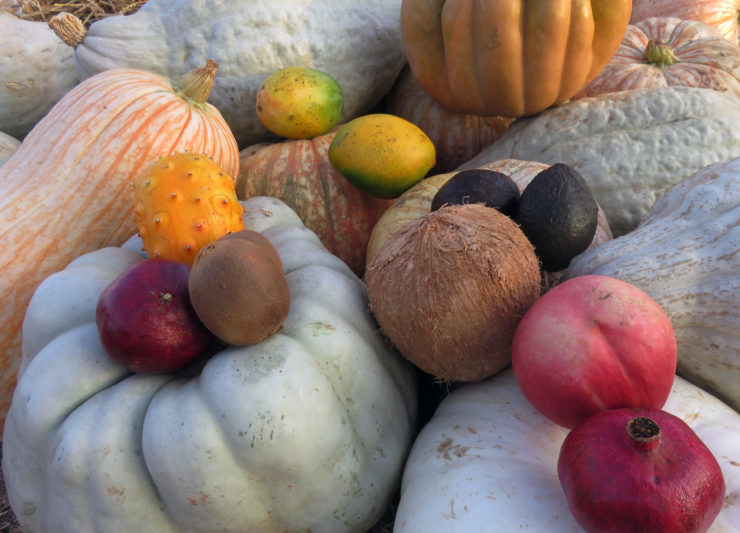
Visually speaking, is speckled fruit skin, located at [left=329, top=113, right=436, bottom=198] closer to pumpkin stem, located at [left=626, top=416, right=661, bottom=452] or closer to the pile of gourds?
the pile of gourds

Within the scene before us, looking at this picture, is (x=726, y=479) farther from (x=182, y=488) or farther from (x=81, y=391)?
(x=81, y=391)

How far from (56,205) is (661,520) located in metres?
1.70

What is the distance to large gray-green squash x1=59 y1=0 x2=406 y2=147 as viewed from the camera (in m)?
2.04

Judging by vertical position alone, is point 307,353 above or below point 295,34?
below

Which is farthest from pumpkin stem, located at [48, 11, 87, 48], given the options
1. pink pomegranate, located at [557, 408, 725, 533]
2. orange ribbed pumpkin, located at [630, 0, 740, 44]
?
orange ribbed pumpkin, located at [630, 0, 740, 44]

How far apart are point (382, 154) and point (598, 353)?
3.05 feet

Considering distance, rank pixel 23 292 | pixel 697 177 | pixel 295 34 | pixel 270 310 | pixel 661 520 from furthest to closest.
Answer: pixel 295 34
pixel 23 292
pixel 697 177
pixel 270 310
pixel 661 520

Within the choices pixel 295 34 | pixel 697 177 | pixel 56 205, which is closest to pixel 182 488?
pixel 56 205

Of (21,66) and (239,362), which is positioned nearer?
(239,362)

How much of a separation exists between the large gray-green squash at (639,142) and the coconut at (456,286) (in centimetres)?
64

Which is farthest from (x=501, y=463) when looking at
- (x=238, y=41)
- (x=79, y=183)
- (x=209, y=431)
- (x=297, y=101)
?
(x=238, y=41)

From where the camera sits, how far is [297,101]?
1.83 m

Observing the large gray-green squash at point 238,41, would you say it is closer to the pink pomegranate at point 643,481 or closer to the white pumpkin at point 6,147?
the white pumpkin at point 6,147

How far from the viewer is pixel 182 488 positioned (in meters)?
1.02
